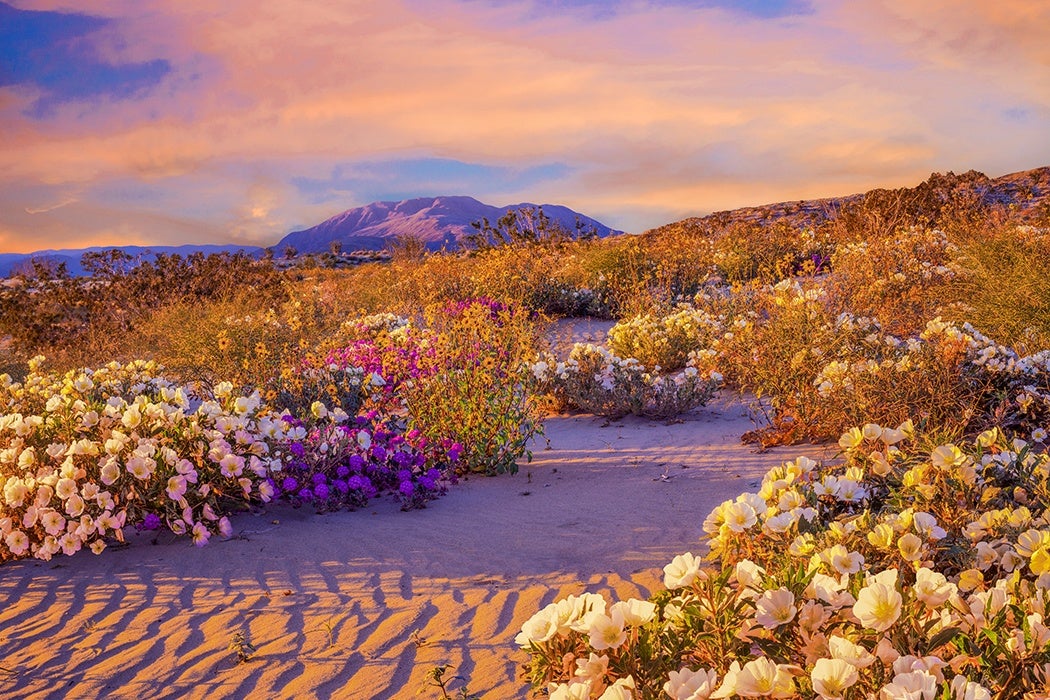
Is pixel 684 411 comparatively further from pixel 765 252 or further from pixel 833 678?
pixel 765 252

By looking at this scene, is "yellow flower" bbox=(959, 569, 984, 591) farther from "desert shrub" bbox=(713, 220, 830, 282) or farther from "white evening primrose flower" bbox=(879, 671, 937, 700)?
"desert shrub" bbox=(713, 220, 830, 282)

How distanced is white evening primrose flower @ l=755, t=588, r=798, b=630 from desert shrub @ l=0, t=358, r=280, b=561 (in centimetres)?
361

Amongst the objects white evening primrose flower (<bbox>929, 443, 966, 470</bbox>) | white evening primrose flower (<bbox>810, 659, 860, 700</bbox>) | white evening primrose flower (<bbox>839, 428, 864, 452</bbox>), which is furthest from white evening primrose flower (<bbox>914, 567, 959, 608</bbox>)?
white evening primrose flower (<bbox>839, 428, 864, 452</bbox>)

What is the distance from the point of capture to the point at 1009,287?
332 inches

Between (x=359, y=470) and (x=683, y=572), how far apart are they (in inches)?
149

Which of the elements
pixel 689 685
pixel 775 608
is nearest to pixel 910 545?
pixel 775 608

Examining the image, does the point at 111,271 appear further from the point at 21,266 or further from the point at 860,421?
the point at 860,421

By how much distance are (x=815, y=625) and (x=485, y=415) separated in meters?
4.39

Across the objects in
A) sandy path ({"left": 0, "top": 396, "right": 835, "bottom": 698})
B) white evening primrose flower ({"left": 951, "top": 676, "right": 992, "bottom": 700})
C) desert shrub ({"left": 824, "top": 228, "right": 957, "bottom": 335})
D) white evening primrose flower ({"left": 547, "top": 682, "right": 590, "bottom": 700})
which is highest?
desert shrub ({"left": 824, "top": 228, "right": 957, "bottom": 335})

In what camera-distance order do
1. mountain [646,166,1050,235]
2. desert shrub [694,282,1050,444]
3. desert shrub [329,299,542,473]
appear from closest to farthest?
desert shrub [694,282,1050,444] → desert shrub [329,299,542,473] → mountain [646,166,1050,235]

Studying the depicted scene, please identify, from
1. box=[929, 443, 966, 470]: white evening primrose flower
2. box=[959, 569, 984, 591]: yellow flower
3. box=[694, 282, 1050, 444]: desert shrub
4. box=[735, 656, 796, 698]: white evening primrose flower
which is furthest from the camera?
box=[694, 282, 1050, 444]: desert shrub

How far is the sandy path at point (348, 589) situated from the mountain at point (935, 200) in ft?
41.3

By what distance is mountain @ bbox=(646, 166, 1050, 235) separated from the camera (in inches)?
733

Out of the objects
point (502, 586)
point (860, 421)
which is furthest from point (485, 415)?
point (860, 421)
